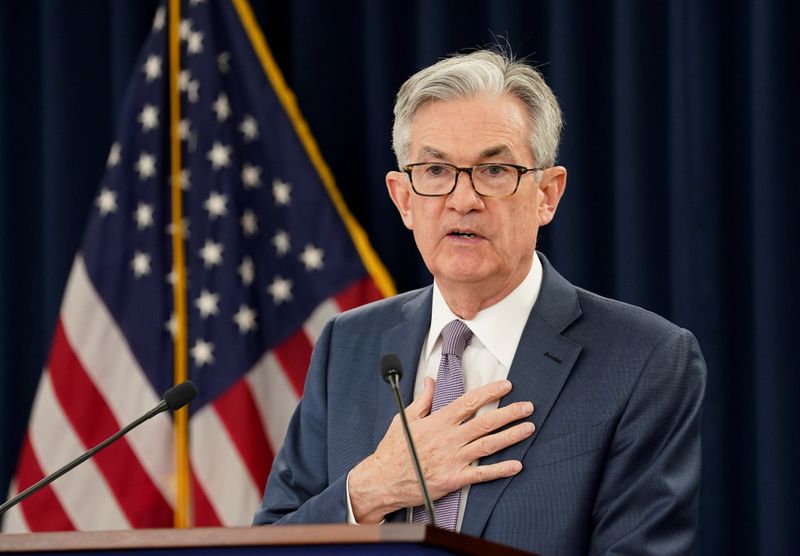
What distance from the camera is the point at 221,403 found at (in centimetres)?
397

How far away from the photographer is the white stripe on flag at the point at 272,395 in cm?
400

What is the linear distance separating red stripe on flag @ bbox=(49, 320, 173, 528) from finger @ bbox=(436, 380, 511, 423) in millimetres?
1867

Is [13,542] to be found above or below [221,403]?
above

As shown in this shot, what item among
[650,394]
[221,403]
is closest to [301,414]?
[650,394]

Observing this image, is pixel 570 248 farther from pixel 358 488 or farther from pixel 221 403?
pixel 358 488

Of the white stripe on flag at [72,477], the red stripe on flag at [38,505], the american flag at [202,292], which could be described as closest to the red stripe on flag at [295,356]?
the american flag at [202,292]

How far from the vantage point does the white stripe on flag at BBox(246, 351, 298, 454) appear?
4.00 metres

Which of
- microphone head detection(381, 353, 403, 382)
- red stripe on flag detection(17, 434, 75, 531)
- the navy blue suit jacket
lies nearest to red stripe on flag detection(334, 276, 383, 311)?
red stripe on flag detection(17, 434, 75, 531)

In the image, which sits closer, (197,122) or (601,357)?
(601,357)

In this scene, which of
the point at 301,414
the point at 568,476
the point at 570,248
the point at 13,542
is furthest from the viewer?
the point at 570,248

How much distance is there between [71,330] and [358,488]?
1987 mm

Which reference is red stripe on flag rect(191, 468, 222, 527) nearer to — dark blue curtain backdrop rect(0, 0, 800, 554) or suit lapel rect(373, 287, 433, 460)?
dark blue curtain backdrop rect(0, 0, 800, 554)

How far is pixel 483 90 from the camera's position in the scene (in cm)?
252

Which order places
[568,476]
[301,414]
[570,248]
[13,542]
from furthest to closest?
[570,248], [301,414], [568,476], [13,542]
